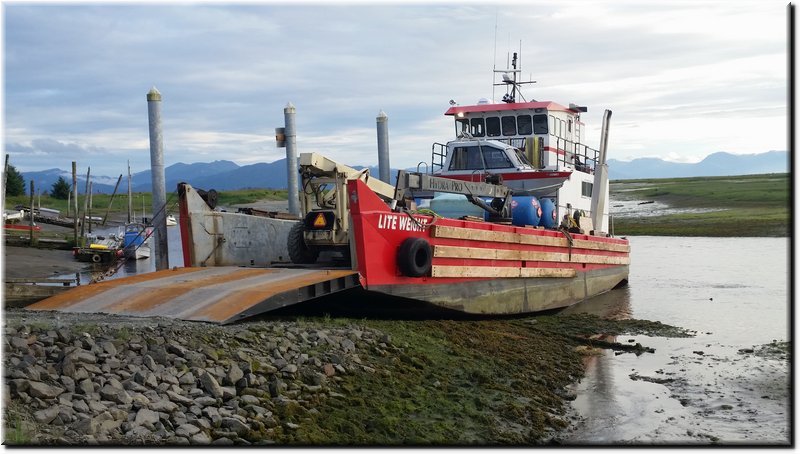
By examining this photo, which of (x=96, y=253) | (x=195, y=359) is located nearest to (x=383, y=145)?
(x=195, y=359)

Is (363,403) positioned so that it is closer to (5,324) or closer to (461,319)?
(5,324)

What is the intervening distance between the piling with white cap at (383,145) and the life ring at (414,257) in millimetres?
6245

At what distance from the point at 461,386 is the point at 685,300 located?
1261 centimetres

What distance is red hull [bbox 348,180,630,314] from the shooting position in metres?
12.3

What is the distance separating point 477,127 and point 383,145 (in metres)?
2.87

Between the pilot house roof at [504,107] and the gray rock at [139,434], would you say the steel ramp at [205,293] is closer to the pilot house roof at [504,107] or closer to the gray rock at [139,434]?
the gray rock at [139,434]

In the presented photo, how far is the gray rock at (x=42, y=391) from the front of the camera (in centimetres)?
677

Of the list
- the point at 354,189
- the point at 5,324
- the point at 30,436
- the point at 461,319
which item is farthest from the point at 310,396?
the point at 461,319

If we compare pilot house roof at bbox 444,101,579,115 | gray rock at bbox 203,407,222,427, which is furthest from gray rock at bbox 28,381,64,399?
pilot house roof at bbox 444,101,579,115

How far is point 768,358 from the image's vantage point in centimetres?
1326

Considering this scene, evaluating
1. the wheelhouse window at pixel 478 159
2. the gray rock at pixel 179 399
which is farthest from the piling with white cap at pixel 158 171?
the gray rock at pixel 179 399

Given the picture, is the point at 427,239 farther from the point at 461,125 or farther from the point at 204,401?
the point at 461,125

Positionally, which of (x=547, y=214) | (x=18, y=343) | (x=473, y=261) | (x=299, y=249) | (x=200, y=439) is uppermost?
(x=547, y=214)

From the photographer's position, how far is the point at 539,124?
20094mm
